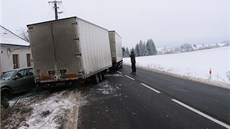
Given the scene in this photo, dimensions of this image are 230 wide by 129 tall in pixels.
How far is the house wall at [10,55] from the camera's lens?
2063 centimetres

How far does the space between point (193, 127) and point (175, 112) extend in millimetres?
1421

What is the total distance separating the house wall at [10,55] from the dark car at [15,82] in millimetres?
6998

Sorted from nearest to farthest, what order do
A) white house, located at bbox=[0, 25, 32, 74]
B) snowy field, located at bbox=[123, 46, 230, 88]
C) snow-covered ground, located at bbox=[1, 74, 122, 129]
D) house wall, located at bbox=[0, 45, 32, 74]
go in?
1. snow-covered ground, located at bbox=[1, 74, 122, 129]
2. snowy field, located at bbox=[123, 46, 230, 88]
3. house wall, located at bbox=[0, 45, 32, 74]
4. white house, located at bbox=[0, 25, 32, 74]

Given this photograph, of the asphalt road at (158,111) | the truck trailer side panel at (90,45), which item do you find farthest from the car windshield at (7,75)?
the asphalt road at (158,111)

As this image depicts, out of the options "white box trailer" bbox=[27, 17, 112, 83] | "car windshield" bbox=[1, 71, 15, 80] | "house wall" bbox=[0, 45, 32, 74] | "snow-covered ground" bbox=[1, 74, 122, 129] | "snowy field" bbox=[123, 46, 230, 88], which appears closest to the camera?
"snow-covered ground" bbox=[1, 74, 122, 129]

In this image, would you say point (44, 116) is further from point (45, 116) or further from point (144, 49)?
point (144, 49)

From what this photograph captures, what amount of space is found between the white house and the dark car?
6998mm

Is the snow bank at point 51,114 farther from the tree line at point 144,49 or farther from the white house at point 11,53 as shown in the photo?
the tree line at point 144,49

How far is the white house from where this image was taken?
68.5 feet

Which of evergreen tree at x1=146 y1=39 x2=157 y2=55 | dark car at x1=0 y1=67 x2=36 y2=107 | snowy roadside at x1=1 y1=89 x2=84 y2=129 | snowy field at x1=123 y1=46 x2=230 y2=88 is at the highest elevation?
evergreen tree at x1=146 y1=39 x2=157 y2=55

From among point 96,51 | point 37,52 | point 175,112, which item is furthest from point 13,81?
point 175,112

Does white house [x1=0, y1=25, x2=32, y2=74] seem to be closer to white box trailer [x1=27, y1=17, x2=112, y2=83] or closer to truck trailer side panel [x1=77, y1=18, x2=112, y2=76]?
truck trailer side panel [x1=77, y1=18, x2=112, y2=76]

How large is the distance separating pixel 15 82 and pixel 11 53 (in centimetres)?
1059

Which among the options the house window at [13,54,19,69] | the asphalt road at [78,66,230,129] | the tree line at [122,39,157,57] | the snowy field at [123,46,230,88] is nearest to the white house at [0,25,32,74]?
the house window at [13,54,19,69]
